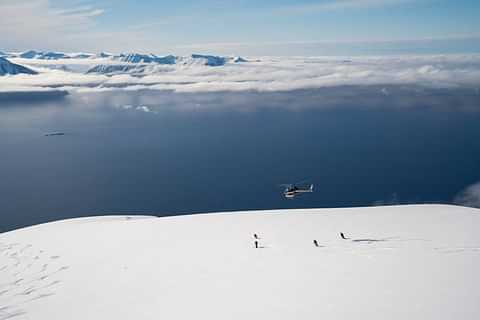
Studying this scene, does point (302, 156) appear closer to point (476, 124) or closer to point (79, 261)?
point (476, 124)

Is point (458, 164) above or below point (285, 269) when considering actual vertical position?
below

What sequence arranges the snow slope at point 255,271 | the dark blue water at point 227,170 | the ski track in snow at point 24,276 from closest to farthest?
the snow slope at point 255,271 → the ski track in snow at point 24,276 → the dark blue water at point 227,170

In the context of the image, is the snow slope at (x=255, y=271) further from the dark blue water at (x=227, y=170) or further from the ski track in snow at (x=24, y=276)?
the dark blue water at (x=227, y=170)

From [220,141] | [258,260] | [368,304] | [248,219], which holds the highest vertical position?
[368,304]

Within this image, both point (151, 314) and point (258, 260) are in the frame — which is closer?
point (151, 314)

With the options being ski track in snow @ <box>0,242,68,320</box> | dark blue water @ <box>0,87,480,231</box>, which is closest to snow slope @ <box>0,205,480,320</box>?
ski track in snow @ <box>0,242,68,320</box>

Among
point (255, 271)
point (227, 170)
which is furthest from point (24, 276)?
point (227, 170)

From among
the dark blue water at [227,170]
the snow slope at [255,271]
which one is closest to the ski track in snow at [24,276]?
the snow slope at [255,271]

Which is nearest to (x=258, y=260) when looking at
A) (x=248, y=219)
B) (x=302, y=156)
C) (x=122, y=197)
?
(x=248, y=219)
